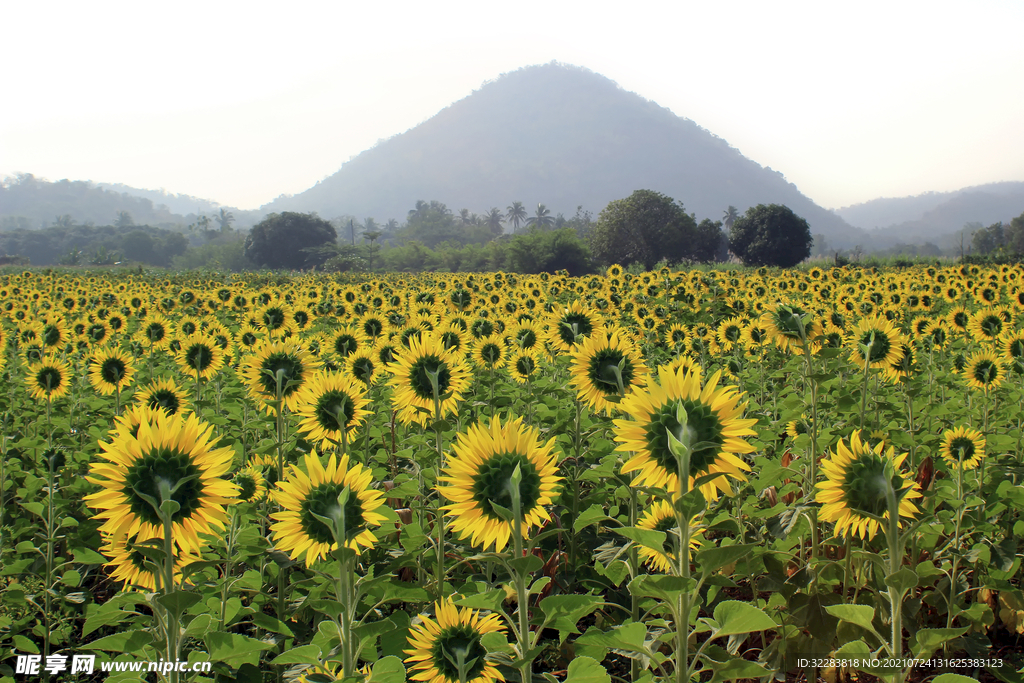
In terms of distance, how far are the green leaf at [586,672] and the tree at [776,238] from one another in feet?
202

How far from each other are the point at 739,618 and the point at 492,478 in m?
0.70

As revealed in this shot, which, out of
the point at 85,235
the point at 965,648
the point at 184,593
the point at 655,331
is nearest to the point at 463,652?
the point at 184,593

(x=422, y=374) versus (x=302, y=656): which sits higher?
(x=422, y=374)

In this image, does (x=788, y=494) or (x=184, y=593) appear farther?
(x=788, y=494)

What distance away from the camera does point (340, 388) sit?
2936 mm

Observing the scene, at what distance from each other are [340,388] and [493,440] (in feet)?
5.01

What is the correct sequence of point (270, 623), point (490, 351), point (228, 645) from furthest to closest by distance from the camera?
point (490, 351), point (270, 623), point (228, 645)

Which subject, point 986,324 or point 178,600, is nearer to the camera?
point 178,600

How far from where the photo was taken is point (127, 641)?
5.33 ft

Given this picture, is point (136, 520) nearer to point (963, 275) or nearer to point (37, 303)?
point (37, 303)

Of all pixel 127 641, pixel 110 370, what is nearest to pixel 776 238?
pixel 110 370

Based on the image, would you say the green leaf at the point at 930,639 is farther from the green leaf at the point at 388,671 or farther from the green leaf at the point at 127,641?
the green leaf at the point at 127,641

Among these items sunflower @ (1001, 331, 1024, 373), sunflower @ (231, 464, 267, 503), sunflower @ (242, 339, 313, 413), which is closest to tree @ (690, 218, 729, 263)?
sunflower @ (1001, 331, 1024, 373)

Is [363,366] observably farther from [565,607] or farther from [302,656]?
[565,607]
